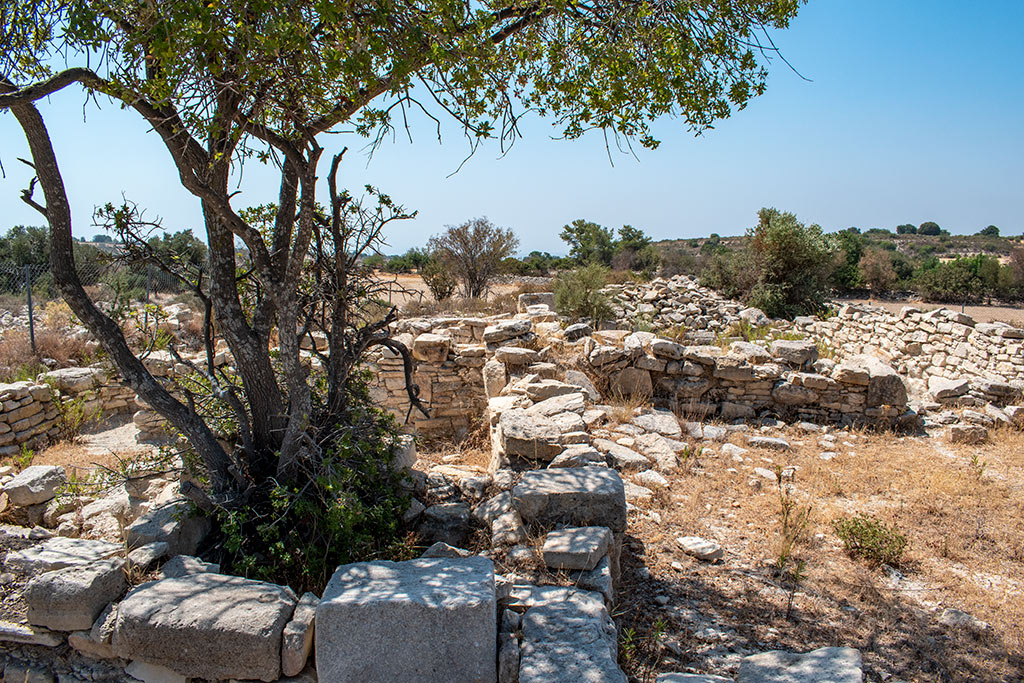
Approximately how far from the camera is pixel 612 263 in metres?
32.8

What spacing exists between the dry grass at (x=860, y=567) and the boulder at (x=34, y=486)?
4553 millimetres

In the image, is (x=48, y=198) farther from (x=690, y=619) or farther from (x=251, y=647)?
(x=690, y=619)

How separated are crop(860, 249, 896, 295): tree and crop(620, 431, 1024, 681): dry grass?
2108 centimetres

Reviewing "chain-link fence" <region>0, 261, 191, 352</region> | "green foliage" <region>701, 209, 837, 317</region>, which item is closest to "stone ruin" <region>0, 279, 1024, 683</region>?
"chain-link fence" <region>0, 261, 191, 352</region>

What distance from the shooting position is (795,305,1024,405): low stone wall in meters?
8.92

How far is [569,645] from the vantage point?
276 cm

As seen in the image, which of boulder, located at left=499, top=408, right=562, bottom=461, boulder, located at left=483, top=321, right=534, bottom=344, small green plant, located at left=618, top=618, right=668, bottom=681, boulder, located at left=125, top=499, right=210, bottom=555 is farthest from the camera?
boulder, located at left=483, top=321, right=534, bottom=344

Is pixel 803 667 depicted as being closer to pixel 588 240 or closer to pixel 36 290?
pixel 36 290

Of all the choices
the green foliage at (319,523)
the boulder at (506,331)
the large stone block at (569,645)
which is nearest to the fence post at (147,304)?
the green foliage at (319,523)

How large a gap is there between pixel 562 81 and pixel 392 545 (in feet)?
11.1

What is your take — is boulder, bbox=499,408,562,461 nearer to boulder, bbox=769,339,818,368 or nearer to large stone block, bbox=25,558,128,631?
large stone block, bbox=25,558,128,631

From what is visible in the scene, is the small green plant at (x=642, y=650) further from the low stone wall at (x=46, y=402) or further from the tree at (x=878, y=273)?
the tree at (x=878, y=273)

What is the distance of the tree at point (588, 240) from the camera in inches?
1331

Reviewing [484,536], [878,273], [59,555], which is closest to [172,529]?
[59,555]
